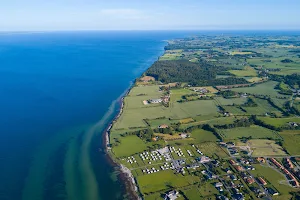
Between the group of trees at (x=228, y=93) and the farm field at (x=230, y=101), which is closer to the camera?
the farm field at (x=230, y=101)

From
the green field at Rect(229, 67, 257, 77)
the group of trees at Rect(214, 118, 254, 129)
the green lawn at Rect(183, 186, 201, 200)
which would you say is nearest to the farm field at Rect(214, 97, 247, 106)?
the group of trees at Rect(214, 118, 254, 129)

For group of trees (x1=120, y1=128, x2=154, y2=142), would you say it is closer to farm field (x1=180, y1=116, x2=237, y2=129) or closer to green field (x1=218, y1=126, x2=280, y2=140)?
farm field (x1=180, y1=116, x2=237, y2=129)

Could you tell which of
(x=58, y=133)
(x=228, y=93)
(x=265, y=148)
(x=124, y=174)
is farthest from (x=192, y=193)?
(x=228, y=93)

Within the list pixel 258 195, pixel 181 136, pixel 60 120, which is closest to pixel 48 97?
pixel 60 120

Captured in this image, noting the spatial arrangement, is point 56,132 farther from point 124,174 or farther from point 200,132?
point 200,132

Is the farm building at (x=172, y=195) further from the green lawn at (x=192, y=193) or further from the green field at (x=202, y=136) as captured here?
the green field at (x=202, y=136)

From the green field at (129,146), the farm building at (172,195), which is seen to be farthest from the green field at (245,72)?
the farm building at (172,195)
